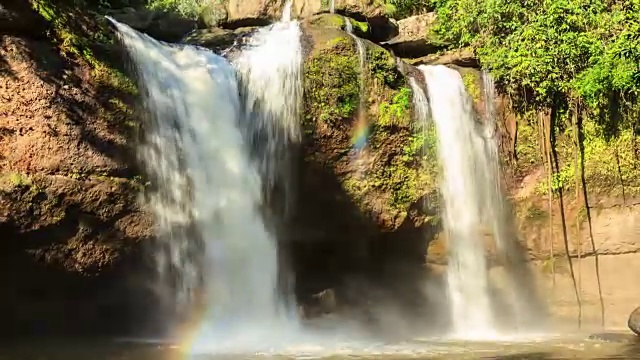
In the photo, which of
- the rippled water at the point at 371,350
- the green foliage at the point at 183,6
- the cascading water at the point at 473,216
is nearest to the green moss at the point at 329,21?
the cascading water at the point at 473,216

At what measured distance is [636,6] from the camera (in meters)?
13.0

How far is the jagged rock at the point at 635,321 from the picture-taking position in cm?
1156

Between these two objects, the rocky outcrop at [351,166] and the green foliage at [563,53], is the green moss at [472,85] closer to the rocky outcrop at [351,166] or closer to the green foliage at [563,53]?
the green foliage at [563,53]

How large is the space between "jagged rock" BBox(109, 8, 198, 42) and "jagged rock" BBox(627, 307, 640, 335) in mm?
11389

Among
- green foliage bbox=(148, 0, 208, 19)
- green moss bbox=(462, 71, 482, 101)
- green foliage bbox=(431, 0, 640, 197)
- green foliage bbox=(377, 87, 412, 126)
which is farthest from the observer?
green foliage bbox=(148, 0, 208, 19)

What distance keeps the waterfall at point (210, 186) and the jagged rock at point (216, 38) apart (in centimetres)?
137

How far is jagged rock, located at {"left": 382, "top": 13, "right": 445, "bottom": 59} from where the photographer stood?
1573 cm

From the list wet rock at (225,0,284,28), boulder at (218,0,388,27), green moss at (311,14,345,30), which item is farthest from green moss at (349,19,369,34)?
wet rock at (225,0,284,28)

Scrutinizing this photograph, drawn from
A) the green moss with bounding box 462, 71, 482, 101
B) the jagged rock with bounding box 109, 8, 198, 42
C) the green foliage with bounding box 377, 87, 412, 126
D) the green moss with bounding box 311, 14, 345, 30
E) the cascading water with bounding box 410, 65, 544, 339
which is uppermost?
the jagged rock with bounding box 109, 8, 198, 42

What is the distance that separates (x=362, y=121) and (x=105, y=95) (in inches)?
185

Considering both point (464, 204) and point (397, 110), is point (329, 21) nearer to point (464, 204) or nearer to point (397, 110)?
point (397, 110)

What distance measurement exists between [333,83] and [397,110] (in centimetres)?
138

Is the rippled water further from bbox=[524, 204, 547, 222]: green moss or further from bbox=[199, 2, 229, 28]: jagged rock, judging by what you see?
bbox=[199, 2, 229, 28]: jagged rock

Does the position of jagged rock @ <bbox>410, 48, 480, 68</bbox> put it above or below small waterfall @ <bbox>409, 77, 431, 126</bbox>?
above
